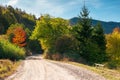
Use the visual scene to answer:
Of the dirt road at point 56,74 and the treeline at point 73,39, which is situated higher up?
the treeline at point 73,39

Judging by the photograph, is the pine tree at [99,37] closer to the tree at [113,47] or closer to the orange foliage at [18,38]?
the tree at [113,47]

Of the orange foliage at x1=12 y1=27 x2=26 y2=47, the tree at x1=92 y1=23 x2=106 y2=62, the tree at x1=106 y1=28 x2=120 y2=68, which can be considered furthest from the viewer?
the orange foliage at x1=12 y1=27 x2=26 y2=47

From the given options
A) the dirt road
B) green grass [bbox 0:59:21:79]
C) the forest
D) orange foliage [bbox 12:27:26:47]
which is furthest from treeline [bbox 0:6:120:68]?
the dirt road

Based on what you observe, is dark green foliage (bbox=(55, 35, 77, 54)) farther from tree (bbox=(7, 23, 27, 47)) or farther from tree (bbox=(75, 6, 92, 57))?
tree (bbox=(7, 23, 27, 47))

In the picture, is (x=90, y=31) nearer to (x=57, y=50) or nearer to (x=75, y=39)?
(x=75, y=39)

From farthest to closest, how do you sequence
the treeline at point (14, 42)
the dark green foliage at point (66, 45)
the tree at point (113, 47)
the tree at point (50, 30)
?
the tree at point (113, 47), the tree at point (50, 30), the dark green foliage at point (66, 45), the treeline at point (14, 42)

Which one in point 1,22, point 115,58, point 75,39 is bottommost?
point 115,58

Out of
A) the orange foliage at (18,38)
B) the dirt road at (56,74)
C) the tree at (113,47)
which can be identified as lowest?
the dirt road at (56,74)

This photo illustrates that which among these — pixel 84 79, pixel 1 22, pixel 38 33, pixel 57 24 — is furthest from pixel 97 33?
pixel 1 22

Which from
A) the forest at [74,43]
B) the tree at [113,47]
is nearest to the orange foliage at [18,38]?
the forest at [74,43]

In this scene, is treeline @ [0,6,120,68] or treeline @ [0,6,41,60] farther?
treeline @ [0,6,120,68]

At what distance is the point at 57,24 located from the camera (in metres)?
74.2

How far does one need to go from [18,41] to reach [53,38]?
94.2ft

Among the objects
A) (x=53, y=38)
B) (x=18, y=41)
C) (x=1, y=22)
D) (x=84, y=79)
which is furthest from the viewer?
(x=1, y=22)
